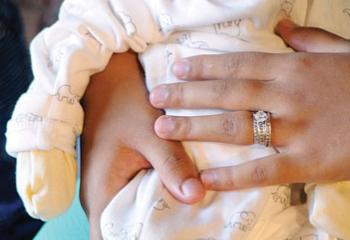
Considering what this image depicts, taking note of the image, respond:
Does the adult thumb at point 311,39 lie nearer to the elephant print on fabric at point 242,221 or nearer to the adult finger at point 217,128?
the adult finger at point 217,128

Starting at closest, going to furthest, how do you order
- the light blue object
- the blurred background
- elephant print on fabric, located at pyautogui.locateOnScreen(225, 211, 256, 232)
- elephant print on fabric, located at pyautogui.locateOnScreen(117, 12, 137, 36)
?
elephant print on fabric, located at pyautogui.locateOnScreen(225, 211, 256, 232)
elephant print on fabric, located at pyautogui.locateOnScreen(117, 12, 137, 36)
the light blue object
the blurred background

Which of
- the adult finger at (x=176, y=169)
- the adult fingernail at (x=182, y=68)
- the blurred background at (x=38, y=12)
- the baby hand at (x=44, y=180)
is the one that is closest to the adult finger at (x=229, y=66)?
the adult fingernail at (x=182, y=68)

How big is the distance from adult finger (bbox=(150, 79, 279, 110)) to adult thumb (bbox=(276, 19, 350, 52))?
0.31 ft

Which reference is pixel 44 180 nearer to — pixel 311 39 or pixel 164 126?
pixel 164 126

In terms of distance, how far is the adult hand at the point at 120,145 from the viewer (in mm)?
793

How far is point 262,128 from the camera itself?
2.55 ft

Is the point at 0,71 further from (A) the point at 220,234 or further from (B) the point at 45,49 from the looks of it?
(A) the point at 220,234

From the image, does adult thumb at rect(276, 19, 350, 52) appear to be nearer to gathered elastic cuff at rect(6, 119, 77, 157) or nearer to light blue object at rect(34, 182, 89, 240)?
gathered elastic cuff at rect(6, 119, 77, 157)

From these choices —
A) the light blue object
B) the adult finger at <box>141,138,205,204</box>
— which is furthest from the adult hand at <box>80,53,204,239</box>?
the light blue object

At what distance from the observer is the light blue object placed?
1.00 metres

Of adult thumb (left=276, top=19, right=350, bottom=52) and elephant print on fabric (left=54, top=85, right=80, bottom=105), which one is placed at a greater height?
adult thumb (left=276, top=19, right=350, bottom=52)

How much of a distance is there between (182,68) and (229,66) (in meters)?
0.07

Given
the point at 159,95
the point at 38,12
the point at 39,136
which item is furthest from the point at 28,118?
the point at 38,12

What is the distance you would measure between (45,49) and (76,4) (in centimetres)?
8
